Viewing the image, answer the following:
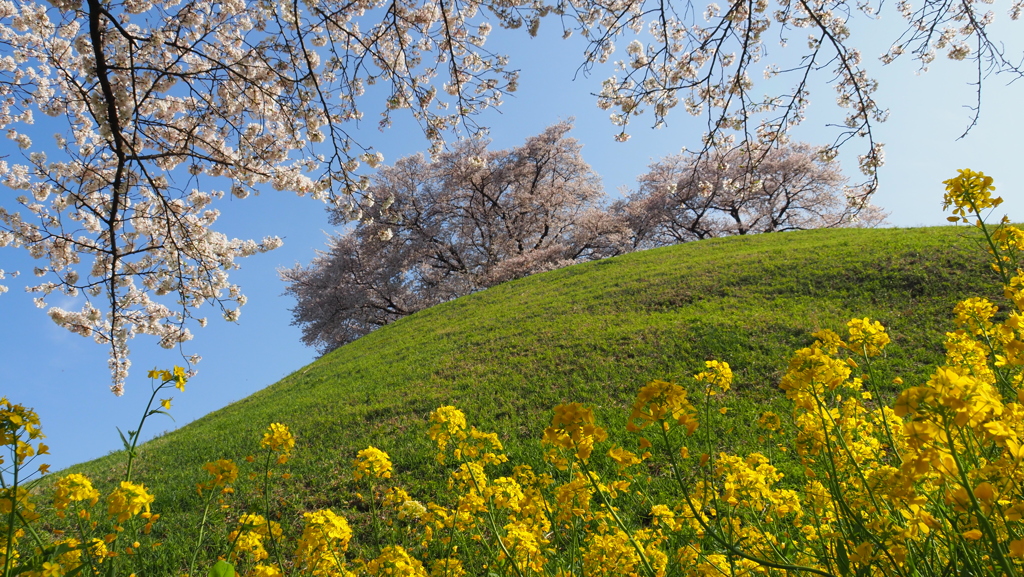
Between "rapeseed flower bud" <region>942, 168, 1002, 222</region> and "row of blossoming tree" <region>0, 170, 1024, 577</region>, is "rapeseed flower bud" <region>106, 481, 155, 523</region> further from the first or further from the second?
"rapeseed flower bud" <region>942, 168, 1002, 222</region>

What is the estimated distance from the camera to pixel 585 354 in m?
8.03

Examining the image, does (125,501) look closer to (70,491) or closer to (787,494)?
(70,491)

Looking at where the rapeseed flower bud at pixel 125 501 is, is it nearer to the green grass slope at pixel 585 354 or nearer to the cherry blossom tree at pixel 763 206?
the green grass slope at pixel 585 354

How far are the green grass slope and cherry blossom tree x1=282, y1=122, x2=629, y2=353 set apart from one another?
907 cm

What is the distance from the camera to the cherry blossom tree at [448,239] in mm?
21484

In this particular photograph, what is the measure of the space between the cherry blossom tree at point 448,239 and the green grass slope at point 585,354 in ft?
29.8

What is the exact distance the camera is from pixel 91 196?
5191 millimetres

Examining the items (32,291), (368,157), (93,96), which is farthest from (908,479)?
(32,291)

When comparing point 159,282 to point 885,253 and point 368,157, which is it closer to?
point 368,157

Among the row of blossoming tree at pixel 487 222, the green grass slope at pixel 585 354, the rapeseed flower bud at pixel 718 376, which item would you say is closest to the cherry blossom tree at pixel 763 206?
the row of blossoming tree at pixel 487 222

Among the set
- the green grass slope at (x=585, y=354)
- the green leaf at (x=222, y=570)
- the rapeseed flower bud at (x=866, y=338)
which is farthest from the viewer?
the green grass slope at (x=585, y=354)

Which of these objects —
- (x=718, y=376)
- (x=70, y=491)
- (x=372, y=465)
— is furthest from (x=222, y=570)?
(x=718, y=376)

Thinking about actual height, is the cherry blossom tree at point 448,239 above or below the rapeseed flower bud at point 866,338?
above

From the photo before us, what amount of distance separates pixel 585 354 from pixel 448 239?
15.0 m
